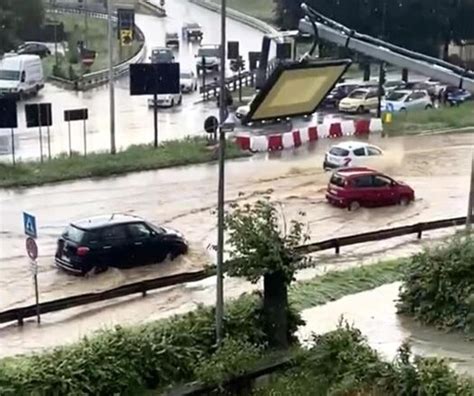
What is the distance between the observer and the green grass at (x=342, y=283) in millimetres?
18906

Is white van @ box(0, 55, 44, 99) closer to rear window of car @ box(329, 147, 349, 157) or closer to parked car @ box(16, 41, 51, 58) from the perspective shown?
parked car @ box(16, 41, 51, 58)

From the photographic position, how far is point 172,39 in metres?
70.5

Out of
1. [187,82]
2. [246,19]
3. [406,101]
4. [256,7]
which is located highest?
[256,7]

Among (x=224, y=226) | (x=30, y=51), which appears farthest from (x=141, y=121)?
(x=224, y=226)

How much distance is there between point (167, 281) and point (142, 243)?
2346 millimetres

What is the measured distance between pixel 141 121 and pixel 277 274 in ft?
99.8

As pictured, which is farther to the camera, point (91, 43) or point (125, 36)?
point (91, 43)

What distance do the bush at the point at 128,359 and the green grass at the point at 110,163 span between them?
18.0 meters

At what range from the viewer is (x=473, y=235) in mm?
18594

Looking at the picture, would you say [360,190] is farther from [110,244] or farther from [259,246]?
[259,246]

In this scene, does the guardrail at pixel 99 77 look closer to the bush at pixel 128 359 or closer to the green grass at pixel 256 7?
the green grass at pixel 256 7

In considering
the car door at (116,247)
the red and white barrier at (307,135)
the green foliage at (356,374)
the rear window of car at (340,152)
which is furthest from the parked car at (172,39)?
the green foliage at (356,374)

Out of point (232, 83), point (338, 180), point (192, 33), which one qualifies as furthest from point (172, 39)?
point (338, 180)

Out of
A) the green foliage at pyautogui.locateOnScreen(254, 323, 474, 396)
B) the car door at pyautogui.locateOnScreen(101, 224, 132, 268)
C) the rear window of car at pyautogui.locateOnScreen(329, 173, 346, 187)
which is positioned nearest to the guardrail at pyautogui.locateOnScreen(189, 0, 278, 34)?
the rear window of car at pyautogui.locateOnScreen(329, 173, 346, 187)
